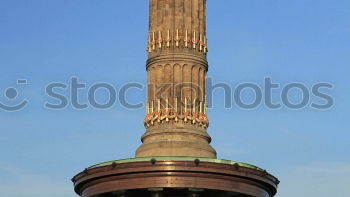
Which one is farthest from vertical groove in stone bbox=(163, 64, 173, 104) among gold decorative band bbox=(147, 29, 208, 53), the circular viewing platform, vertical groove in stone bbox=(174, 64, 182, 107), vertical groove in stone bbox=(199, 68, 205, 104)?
the circular viewing platform

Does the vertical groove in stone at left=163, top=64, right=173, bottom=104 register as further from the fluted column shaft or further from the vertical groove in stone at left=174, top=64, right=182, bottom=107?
the vertical groove in stone at left=174, top=64, right=182, bottom=107

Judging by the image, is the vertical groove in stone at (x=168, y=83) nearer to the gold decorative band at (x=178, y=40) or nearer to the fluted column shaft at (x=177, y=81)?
the fluted column shaft at (x=177, y=81)

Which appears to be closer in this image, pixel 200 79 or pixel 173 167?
pixel 173 167

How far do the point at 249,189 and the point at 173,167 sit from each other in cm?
482

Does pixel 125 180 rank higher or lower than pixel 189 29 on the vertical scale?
lower

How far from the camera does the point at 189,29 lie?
44.1 m

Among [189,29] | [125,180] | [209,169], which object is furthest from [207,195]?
[189,29]

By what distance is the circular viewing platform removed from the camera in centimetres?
3781

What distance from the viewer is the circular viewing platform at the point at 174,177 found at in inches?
1489

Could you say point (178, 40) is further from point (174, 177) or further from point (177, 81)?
point (174, 177)

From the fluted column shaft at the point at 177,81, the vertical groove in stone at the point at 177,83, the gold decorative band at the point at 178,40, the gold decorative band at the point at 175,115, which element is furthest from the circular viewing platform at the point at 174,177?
the gold decorative band at the point at 178,40

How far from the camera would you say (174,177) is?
37906 mm

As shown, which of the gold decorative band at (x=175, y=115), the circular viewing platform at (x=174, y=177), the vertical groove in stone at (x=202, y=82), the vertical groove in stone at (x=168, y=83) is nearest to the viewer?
the circular viewing platform at (x=174, y=177)

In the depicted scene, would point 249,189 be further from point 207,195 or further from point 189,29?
point 189,29
